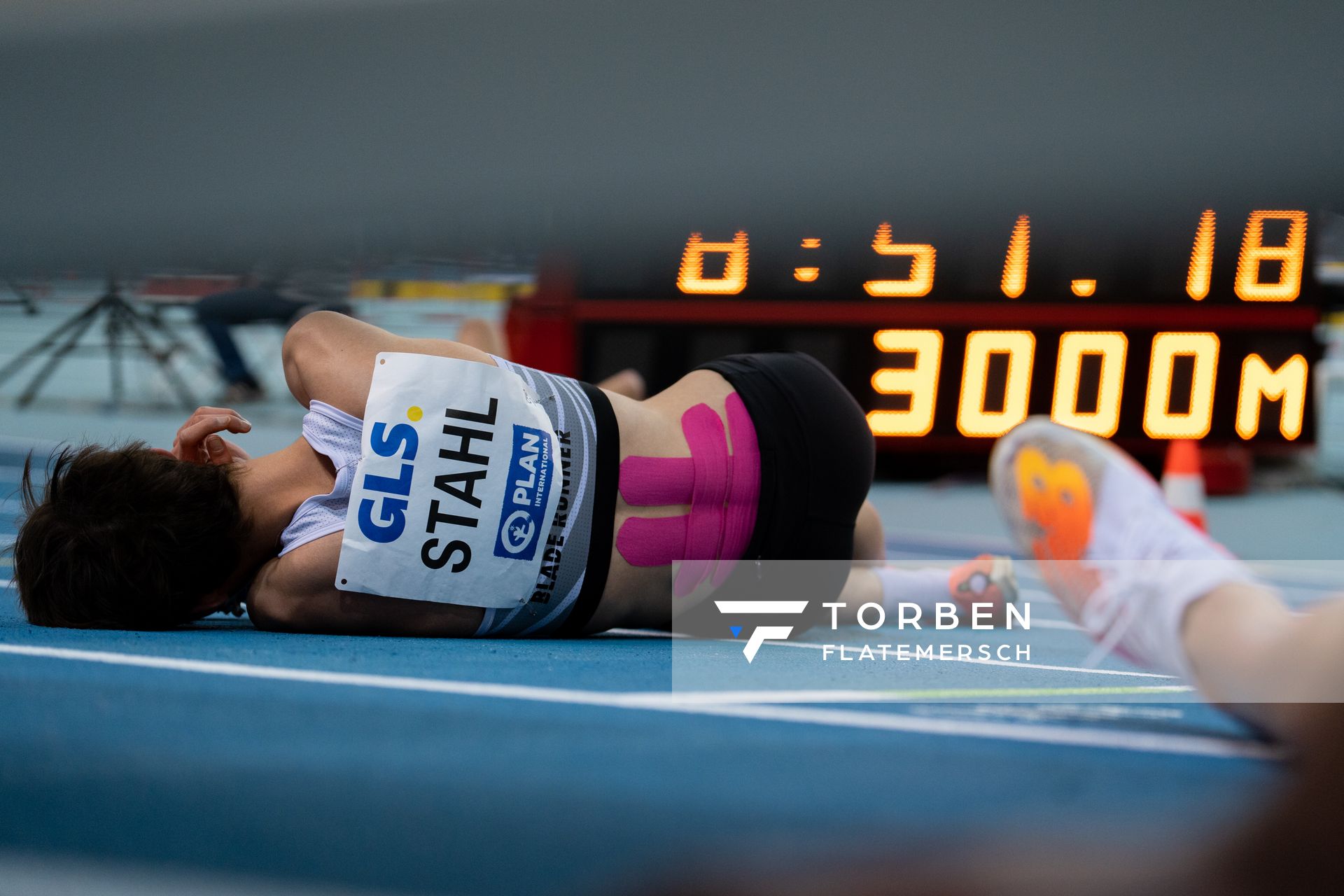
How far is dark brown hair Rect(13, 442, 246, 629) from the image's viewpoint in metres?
1.11

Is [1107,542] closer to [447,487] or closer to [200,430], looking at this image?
[447,487]

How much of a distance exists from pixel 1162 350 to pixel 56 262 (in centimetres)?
582

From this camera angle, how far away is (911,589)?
1.67 m

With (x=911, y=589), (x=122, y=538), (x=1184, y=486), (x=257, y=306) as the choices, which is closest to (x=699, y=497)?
(x=911, y=589)

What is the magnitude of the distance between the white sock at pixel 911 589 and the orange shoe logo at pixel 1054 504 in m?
0.72

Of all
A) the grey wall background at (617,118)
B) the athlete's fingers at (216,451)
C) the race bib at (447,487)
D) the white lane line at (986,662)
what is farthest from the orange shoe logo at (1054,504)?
the grey wall background at (617,118)

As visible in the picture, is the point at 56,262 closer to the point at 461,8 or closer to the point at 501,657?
the point at 461,8

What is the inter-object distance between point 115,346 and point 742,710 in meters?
5.26

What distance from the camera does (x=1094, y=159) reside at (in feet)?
15.1

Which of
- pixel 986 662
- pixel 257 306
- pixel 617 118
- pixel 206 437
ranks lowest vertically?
pixel 986 662

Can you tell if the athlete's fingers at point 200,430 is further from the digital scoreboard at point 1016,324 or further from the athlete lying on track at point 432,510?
the digital scoreboard at point 1016,324

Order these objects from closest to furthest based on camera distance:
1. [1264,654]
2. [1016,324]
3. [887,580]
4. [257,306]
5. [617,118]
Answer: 1. [1264,654]
2. [887,580]
3. [1016,324]
4. [617,118]
5. [257,306]

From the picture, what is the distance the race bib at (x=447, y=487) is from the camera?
1.09m

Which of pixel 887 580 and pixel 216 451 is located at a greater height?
pixel 216 451
